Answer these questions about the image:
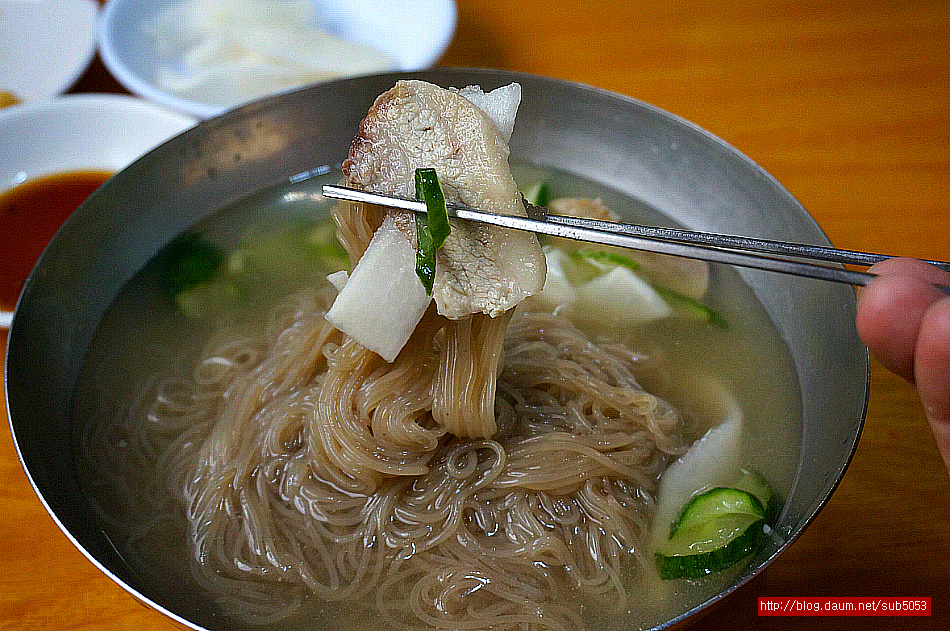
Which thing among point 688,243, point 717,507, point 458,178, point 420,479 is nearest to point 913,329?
point 688,243

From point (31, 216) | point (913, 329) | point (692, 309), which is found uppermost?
point (913, 329)

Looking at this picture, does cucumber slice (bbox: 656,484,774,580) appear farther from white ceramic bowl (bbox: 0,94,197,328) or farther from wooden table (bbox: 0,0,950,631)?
white ceramic bowl (bbox: 0,94,197,328)

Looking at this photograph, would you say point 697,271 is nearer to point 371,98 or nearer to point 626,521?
point 626,521

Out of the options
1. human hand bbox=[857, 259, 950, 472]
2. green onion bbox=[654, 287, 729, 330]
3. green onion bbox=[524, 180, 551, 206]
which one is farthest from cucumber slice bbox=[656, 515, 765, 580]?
green onion bbox=[524, 180, 551, 206]

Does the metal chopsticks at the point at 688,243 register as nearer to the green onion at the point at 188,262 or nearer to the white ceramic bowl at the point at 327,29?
the green onion at the point at 188,262

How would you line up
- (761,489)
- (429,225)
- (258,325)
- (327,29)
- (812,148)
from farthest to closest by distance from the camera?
(327,29), (812,148), (258,325), (761,489), (429,225)

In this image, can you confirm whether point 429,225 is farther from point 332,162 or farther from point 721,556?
point 332,162

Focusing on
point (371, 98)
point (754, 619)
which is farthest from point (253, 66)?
point (754, 619)

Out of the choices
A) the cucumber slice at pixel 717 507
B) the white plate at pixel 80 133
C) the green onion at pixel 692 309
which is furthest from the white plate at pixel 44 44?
the cucumber slice at pixel 717 507
